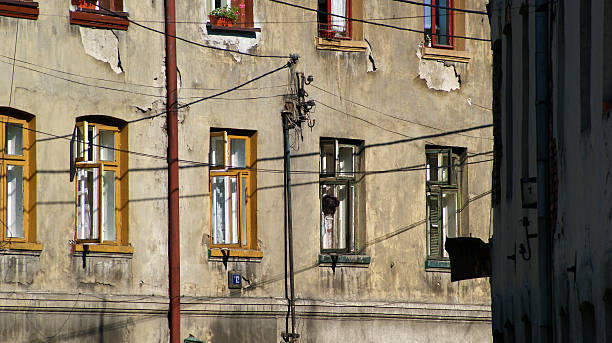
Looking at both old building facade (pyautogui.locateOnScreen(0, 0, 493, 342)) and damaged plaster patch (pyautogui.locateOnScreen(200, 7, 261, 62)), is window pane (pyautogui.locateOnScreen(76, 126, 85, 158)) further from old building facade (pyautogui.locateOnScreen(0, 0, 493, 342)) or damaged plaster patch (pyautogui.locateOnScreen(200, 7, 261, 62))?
damaged plaster patch (pyautogui.locateOnScreen(200, 7, 261, 62))

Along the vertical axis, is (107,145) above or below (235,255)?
above

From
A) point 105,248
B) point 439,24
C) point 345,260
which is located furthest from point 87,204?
point 439,24

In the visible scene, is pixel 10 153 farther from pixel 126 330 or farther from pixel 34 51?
A: pixel 126 330

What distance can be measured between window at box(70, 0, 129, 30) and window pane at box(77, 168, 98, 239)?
7.68ft

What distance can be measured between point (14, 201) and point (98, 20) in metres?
3.20

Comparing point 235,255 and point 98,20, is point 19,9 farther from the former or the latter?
point 235,255

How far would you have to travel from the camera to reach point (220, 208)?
76.4ft

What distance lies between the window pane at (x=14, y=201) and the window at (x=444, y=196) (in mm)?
8216

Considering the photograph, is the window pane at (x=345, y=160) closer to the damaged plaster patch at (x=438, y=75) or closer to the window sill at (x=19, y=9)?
the damaged plaster patch at (x=438, y=75)

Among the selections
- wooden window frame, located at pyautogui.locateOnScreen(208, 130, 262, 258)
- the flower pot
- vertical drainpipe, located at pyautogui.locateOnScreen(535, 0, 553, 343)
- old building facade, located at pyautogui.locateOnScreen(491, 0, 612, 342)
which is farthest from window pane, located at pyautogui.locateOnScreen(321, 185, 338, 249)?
vertical drainpipe, located at pyautogui.locateOnScreen(535, 0, 553, 343)

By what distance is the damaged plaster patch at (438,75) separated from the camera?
25.6 m

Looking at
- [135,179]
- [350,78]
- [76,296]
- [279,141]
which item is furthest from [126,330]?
→ [350,78]

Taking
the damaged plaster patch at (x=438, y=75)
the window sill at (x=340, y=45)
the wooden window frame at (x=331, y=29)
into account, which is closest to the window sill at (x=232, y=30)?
the window sill at (x=340, y=45)

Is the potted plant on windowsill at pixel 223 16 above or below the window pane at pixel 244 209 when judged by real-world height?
above
